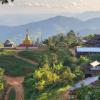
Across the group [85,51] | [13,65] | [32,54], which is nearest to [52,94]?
[13,65]

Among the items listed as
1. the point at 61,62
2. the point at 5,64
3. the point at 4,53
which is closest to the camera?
the point at 61,62

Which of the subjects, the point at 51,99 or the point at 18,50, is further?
the point at 18,50

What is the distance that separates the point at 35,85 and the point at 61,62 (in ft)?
30.3

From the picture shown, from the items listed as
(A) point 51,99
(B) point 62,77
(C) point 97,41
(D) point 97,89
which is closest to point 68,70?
(B) point 62,77

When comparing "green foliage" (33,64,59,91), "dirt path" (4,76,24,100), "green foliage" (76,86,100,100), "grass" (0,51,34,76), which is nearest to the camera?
"green foliage" (76,86,100,100)

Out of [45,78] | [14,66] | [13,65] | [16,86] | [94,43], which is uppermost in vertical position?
[94,43]

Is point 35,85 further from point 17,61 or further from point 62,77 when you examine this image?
point 17,61

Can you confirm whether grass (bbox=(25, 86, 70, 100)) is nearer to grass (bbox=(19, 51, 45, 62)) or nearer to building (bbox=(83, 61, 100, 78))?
building (bbox=(83, 61, 100, 78))

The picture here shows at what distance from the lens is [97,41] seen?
3536 inches

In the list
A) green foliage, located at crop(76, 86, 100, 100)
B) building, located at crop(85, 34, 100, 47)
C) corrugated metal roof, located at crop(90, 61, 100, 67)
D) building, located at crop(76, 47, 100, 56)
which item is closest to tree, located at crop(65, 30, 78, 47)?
building, located at crop(85, 34, 100, 47)

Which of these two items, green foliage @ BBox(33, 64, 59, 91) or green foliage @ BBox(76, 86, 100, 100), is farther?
green foliage @ BBox(33, 64, 59, 91)

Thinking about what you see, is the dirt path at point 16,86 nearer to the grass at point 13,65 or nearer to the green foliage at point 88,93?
the grass at point 13,65

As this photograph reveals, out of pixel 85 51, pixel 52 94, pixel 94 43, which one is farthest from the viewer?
pixel 94 43

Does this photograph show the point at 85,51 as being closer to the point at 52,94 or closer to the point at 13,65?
the point at 13,65
